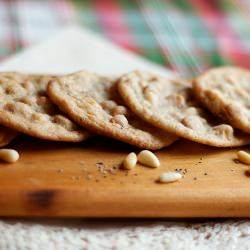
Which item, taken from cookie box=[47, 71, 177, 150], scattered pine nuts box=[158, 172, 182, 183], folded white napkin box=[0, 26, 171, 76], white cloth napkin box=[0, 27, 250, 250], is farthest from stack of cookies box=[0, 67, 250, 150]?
folded white napkin box=[0, 26, 171, 76]

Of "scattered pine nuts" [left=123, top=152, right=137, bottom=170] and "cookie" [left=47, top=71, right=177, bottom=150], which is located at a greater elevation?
"cookie" [left=47, top=71, right=177, bottom=150]

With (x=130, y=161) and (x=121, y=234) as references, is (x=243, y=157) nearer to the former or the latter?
(x=130, y=161)

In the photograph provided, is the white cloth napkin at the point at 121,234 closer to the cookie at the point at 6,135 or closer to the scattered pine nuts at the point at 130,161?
the scattered pine nuts at the point at 130,161

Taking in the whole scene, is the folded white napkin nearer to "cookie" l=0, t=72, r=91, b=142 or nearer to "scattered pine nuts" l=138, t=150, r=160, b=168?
"cookie" l=0, t=72, r=91, b=142

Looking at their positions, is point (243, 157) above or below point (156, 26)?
below

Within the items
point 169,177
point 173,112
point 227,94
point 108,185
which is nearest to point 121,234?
point 108,185
